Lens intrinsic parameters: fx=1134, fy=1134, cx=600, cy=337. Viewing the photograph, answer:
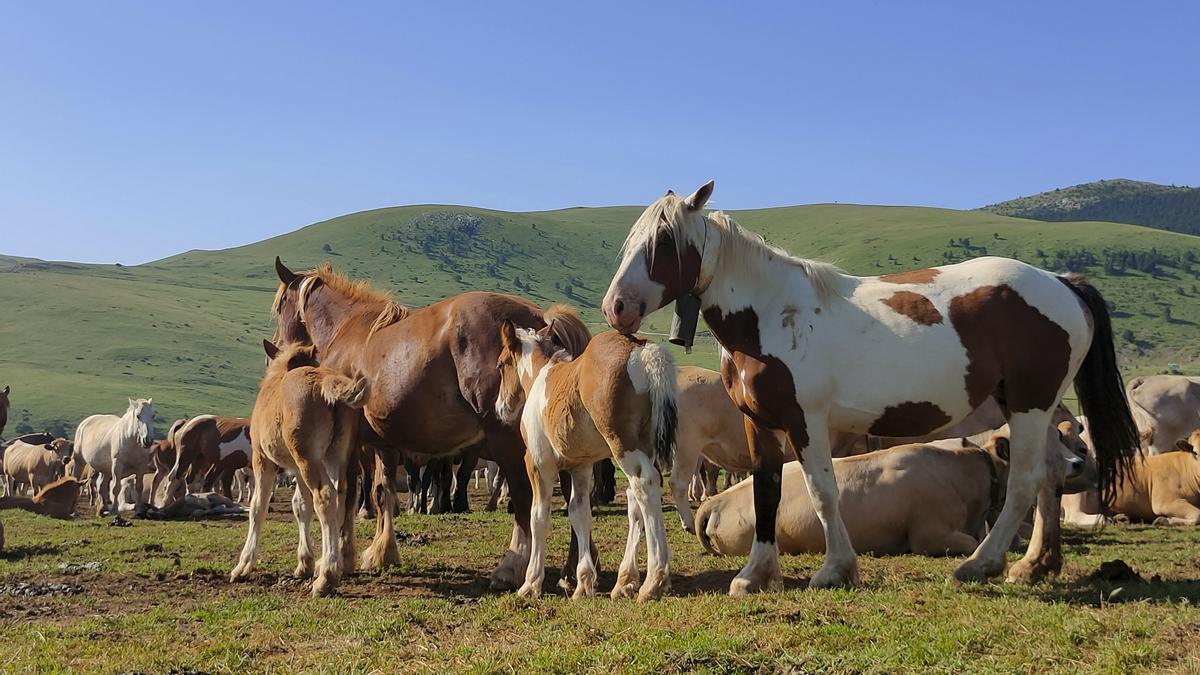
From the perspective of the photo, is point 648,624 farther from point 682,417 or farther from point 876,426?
point 682,417

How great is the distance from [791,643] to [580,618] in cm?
179

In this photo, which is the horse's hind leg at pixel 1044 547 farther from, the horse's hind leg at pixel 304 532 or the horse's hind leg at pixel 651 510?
the horse's hind leg at pixel 304 532

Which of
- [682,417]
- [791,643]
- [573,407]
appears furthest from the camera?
[682,417]

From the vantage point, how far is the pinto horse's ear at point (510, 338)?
9945 mm

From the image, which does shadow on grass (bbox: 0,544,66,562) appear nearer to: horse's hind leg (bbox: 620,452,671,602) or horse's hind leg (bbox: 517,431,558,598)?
horse's hind leg (bbox: 517,431,558,598)

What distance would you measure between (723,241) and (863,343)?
4.28ft

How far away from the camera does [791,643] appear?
6254mm

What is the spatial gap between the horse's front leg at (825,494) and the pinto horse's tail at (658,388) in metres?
0.93

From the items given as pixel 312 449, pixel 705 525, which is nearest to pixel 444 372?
pixel 312 449

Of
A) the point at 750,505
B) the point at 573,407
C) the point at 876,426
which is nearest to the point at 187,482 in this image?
the point at 750,505

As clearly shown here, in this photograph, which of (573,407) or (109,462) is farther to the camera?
(109,462)

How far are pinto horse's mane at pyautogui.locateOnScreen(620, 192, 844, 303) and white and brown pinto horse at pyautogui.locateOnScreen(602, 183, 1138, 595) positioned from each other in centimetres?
1

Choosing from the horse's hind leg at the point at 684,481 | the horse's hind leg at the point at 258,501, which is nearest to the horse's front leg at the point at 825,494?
the horse's hind leg at the point at 258,501

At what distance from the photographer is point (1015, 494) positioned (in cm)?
838
